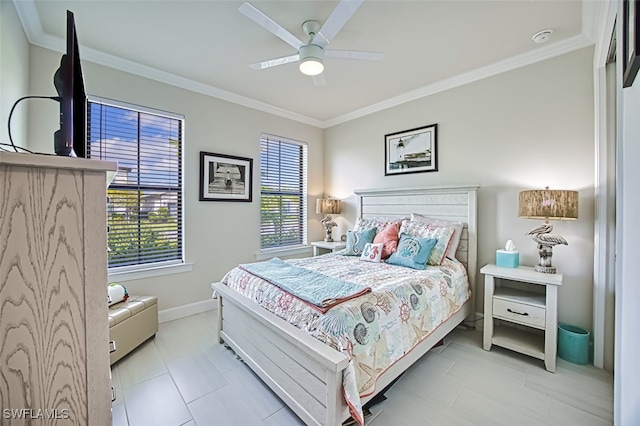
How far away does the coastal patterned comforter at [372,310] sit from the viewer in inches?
60.5

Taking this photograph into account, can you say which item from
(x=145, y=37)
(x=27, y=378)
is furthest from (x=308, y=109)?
(x=27, y=378)

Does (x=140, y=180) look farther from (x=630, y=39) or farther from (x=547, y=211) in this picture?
(x=547, y=211)

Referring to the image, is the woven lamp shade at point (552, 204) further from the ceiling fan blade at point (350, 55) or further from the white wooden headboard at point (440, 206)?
the ceiling fan blade at point (350, 55)

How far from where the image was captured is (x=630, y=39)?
94 centimetres

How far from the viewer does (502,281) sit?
9.39ft

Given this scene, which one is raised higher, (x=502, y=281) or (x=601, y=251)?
(x=601, y=251)

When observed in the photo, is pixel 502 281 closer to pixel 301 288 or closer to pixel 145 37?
pixel 301 288

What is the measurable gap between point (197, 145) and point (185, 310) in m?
1.98

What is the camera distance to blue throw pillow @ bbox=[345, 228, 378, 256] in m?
3.30

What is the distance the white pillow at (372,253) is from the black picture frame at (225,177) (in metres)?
1.78

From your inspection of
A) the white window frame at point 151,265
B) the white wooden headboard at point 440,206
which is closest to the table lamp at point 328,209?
the white wooden headboard at point 440,206

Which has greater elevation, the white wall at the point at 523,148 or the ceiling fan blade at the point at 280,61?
the ceiling fan blade at the point at 280,61

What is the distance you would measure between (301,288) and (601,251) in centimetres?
244

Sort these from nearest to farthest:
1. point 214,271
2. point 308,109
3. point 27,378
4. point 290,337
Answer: point 27,378, point 290,337, point 214,271, point 308,109
